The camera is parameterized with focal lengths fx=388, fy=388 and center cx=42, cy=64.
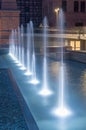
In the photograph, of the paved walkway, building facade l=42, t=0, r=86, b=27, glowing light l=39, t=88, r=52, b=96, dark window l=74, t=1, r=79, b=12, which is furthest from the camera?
dark window l=74, t=1, r=79, b=12

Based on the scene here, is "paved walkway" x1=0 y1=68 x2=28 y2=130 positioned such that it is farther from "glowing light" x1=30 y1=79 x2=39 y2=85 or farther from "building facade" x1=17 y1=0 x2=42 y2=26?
"building facade" x1=17 y1=0 x2=42 y2=26

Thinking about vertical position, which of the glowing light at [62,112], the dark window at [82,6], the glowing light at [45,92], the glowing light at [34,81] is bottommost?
the glowing light at [34,81]

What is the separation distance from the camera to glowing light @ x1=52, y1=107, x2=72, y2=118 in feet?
23.3

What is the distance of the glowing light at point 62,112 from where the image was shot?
7091 millimetres

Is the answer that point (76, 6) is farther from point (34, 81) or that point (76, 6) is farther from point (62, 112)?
point (62, 112)

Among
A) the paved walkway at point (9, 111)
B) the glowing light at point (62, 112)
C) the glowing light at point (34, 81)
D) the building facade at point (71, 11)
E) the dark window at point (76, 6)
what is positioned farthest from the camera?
the dark window at point (76, 6)

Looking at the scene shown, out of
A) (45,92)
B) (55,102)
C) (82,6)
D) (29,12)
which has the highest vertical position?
(82,6)

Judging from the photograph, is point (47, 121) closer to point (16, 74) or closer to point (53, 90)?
point (53, 90)

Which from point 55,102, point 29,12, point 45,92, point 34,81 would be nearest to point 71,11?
point 29,12

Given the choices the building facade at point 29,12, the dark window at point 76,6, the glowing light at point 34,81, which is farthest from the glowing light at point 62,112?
the dark window at point 76,6

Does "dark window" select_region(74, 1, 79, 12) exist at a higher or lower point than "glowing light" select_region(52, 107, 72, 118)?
higher

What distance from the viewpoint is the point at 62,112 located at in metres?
7.27

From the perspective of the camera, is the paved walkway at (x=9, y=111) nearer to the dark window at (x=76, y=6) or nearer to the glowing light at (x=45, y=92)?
the glowing light at (x=45, y=92)

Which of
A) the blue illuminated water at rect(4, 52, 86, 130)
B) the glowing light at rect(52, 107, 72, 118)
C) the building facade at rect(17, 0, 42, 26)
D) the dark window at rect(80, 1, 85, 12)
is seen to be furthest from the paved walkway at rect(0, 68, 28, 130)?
the dark window at rect(80, 1, 85, 12)
